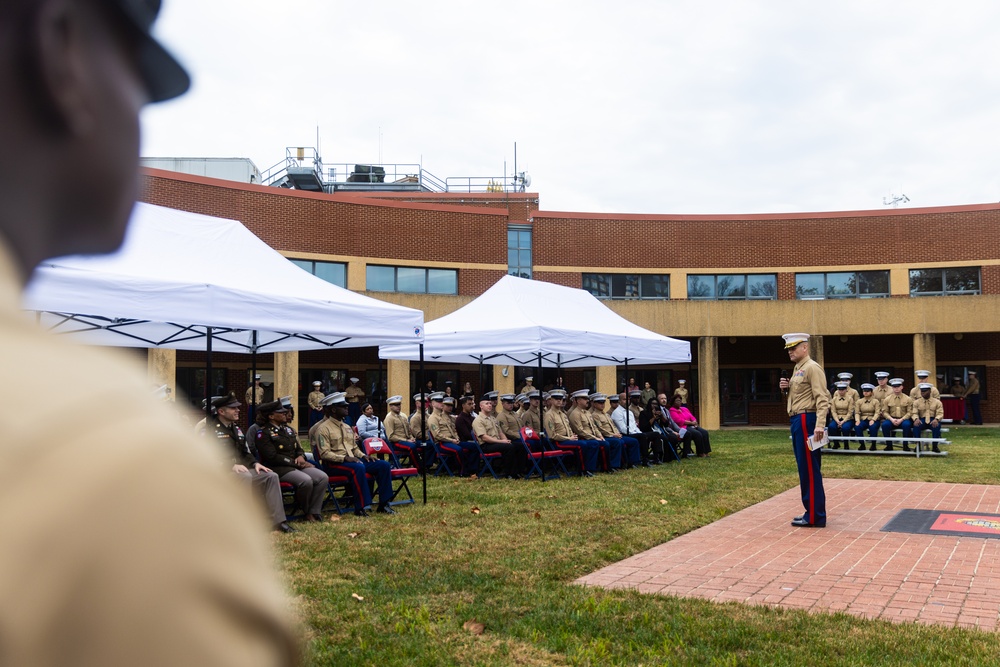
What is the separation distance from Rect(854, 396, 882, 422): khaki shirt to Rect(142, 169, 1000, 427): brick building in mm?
8377

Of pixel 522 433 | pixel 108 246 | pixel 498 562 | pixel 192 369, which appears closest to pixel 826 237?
pixel 522 433

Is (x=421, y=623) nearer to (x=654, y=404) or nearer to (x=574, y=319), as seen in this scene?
(x=574, y=319)

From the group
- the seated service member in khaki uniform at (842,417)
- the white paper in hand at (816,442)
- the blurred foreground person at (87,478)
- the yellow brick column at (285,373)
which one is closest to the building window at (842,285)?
the seated service member in khaki uniform at (842,417)

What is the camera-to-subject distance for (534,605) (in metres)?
5.55

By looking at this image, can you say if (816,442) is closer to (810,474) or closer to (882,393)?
(810,474)

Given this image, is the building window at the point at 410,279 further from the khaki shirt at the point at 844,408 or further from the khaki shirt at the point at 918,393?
the khaki shirt at the point at 918,393

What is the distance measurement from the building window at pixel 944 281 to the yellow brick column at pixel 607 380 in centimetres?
1142

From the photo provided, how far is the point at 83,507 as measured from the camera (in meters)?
0.43

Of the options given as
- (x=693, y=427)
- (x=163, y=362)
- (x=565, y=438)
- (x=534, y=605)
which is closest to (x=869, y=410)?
(x=693, y=427)

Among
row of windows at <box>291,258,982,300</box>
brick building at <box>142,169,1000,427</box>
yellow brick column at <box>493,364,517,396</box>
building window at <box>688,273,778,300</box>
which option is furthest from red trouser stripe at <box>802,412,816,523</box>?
building window at <box>688,273,778,300</box>

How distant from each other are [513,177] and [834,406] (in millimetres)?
31132

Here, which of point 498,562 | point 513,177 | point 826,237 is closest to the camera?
point 498,562

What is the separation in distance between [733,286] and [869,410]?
11990 mm

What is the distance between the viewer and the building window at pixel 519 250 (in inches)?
1169
